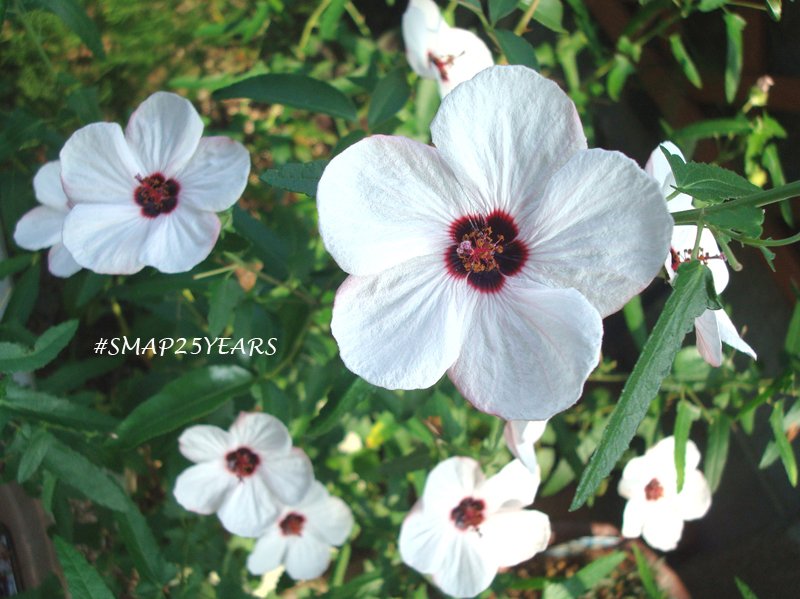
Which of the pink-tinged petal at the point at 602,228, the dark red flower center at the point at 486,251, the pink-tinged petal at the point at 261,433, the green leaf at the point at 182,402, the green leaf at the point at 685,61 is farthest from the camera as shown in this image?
the green leaf at the point at 685,61

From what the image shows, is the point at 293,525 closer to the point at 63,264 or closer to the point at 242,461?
the point at 242,461

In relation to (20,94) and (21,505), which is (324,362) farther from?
(20,94)

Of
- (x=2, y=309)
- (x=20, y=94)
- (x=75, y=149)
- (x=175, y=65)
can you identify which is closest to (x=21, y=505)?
(x=2, y=309)

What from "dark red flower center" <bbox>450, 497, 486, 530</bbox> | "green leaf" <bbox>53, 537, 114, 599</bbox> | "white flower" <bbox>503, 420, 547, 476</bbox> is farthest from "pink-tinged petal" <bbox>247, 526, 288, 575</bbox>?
"white flower" <bbox>503, 420, 547, 476</bbox>

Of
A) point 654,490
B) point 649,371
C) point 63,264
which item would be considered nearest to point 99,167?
point 63,264

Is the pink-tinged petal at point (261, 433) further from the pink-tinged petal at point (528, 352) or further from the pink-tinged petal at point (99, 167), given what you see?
the pink-tinged petal at point (528, 352)

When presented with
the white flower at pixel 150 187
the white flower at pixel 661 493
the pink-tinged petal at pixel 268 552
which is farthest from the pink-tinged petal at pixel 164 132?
the white flower at pixel 661 493
